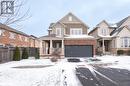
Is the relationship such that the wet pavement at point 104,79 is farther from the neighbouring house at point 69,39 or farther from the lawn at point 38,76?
the neighbouring house at point 69,39

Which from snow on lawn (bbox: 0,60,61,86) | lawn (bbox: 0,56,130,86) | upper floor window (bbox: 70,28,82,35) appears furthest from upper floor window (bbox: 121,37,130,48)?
snow on lawn (bbox: 0,60,61,86)

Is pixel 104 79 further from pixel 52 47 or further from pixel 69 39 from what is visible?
pixel 52 47

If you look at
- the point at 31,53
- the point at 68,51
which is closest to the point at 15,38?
the point at 31,53

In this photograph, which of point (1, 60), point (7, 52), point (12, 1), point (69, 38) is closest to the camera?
point (12, 1)

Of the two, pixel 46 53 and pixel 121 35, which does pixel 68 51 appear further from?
pixel 121 35

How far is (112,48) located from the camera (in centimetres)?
5572

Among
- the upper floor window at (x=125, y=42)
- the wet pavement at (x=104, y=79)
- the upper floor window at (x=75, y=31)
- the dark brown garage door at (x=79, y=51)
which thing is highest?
the upper floor window at (x=75, y=31)

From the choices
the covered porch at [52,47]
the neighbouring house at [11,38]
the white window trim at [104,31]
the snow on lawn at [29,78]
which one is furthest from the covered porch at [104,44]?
the snow on lawn at [29,78]

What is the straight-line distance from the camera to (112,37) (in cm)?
5497

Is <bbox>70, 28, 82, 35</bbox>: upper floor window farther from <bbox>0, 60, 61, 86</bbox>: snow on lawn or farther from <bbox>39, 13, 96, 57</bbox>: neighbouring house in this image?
<bbox>0, 60, 61, 86</bbox>: snow on lawn

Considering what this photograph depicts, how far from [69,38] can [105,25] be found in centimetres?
1211

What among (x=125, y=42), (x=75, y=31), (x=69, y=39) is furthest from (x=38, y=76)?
(x=125, y=42)

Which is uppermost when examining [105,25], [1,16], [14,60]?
[105,25]

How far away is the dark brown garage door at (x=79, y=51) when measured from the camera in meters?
48.3
